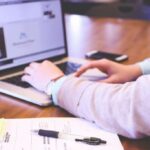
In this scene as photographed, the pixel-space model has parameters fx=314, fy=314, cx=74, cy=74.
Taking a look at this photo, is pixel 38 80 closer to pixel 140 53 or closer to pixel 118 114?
pixel 118 114

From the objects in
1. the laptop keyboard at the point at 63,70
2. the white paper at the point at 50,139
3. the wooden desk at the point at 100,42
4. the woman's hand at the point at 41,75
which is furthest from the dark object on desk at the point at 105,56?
the white paper at the point at 50,139

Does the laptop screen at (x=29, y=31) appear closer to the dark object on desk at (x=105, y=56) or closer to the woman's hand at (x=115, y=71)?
the dark object on desk at (x=105, y=56)

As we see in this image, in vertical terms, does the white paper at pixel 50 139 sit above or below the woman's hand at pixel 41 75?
below

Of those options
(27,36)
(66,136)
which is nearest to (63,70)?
(27,36)

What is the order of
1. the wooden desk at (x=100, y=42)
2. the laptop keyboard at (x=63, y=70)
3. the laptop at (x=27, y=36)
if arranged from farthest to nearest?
the laptop at (x=27, y=36)
the laptop keyboard at (x=63, y=70)
the wooden desk at (x=100, y=42)

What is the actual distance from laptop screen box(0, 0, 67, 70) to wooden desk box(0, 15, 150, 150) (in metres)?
0.14

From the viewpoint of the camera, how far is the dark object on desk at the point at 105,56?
1209 millimetres

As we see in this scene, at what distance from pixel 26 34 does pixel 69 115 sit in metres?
0.45

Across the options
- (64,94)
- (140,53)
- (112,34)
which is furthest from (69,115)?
(112,34)

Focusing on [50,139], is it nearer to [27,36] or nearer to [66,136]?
[66,136]

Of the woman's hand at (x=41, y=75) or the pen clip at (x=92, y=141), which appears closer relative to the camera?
the pen clip at (x=92, y=141)

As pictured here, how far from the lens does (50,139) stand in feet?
2.07

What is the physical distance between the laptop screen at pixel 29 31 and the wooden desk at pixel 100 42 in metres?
0.14

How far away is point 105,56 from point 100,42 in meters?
0.24
